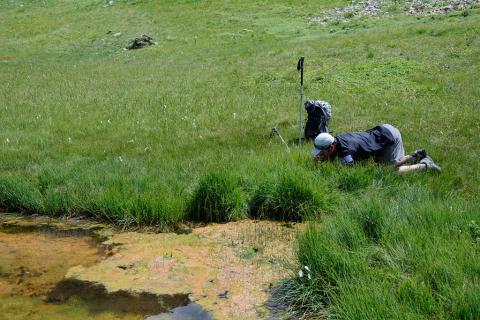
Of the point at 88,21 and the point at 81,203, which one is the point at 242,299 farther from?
the point at 88,21

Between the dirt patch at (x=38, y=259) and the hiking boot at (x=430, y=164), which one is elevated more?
the hiking boot at (x=430, y=164)

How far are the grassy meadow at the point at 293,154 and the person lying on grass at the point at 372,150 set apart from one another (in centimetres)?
24

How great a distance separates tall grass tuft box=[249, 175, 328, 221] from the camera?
8.58 metres

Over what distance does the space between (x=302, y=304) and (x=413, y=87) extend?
12.5 m

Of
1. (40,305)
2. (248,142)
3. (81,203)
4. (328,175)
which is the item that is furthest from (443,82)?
(40,305)

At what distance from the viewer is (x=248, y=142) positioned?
1261 cm

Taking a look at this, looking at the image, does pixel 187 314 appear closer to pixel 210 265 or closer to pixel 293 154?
pixel 210 265

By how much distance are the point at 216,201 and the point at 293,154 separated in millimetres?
2152

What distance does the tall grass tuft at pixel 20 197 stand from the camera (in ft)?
31.8

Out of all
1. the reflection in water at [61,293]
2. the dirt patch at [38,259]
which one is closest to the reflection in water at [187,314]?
the reflection in water at [61,293]

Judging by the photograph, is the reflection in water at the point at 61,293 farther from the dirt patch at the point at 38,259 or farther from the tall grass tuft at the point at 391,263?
the tall grass tuft at the point at 391,263

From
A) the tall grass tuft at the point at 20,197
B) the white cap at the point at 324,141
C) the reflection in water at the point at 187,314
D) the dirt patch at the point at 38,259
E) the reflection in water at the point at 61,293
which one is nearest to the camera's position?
the reflection in water at the point at 187,314

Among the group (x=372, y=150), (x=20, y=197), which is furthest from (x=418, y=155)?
(x=20, y=197)

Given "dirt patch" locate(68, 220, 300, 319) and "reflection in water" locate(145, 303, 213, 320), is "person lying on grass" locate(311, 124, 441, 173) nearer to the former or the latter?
→ "dirt patch" locate(68, 220, 300, 319)
